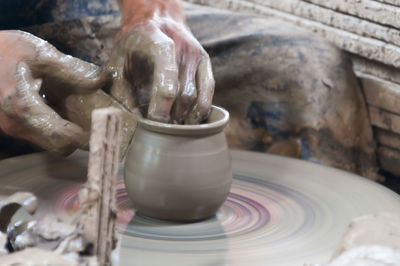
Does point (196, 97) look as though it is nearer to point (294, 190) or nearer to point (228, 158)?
point (228, 158)

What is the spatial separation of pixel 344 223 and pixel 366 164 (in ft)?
3.45

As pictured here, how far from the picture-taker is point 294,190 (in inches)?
76.8

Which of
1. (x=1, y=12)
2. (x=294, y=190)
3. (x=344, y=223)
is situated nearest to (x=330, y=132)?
(x=294, y=190)

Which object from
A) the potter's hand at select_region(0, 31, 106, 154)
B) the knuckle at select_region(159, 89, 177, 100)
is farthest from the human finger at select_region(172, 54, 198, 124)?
the potter's hand at select_region(0, 31, 106, 154)

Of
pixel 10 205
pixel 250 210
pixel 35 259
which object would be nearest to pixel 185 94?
pixel 250 210

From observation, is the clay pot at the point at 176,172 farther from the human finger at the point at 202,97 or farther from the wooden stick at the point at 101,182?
the wooden stick at the point at 101,182

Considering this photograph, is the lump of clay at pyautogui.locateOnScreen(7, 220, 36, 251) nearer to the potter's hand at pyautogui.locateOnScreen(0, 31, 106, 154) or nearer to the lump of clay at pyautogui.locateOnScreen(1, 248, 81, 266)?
the lump of clay at pyautogui.locateOnScreen(1, 248, 81, 266)

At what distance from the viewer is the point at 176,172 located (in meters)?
1.64

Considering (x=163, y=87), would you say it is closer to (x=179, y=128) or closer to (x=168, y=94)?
(x=168, y=94)

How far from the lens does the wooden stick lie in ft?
3.46

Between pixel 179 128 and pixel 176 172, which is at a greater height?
pixel 179 128

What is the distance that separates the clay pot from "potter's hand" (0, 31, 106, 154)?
24cm

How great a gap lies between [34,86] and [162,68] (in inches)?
14.7

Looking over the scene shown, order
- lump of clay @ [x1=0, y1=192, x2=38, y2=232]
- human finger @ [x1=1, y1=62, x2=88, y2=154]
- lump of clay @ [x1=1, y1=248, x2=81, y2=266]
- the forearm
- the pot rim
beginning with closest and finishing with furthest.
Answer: lump of clay @ [x1=1, y1=248, x2=81, y2=266] → lump of clay @ [x1=0, y1=192, x2=38, y2=232] → the pot rim → human finger @ [x1=1, y1=62, x2=88, y2=154] → the forearm
